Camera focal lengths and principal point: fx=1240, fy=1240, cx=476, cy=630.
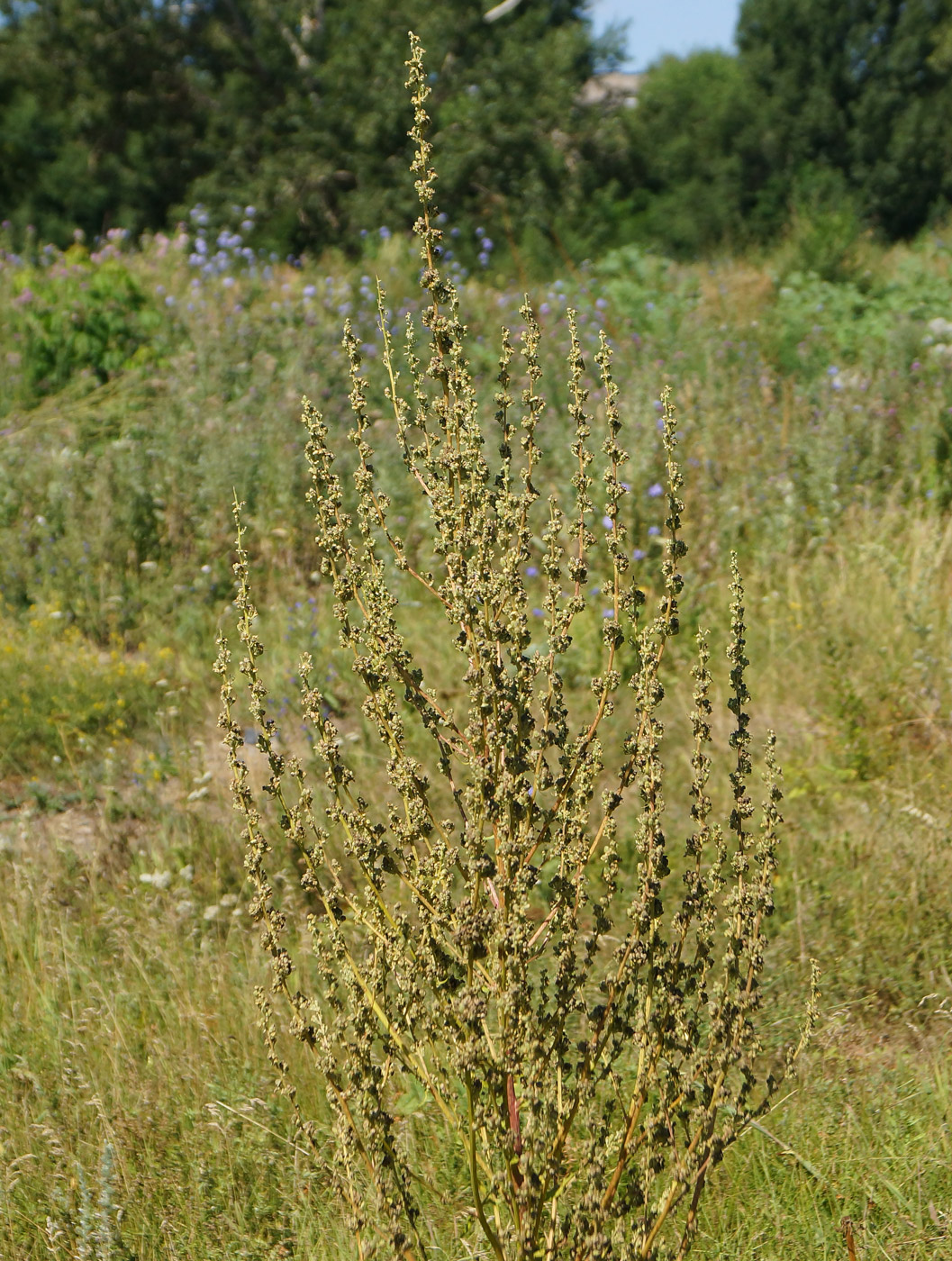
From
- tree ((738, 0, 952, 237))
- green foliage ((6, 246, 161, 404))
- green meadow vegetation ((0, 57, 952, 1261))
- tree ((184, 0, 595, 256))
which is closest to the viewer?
green meadow vegetation ((0, 57, 952, 1261))

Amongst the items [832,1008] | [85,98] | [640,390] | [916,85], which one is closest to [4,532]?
[640,390]

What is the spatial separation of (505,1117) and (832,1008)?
1.38 metres

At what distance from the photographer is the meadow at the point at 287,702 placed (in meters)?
2.40

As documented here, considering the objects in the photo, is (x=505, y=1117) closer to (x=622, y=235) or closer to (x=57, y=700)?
(x=57, y=700)

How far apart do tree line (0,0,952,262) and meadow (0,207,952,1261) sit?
33.8 feet

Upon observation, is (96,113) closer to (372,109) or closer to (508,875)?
(372,109)

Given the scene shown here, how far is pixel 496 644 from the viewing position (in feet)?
5.65

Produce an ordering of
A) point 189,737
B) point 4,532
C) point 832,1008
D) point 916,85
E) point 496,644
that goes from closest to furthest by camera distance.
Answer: point 496,644, point 832,1008, point 189,737, point 4,532, point 916,85

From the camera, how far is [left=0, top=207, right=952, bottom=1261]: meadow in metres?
2.40

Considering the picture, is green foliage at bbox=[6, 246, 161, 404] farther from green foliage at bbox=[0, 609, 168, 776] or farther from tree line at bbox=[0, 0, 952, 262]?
tree line at bbox=[0, 0, 952, 262]

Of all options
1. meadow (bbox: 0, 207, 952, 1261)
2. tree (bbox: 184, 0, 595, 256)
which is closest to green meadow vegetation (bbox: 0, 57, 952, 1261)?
meadow (bbox: 0, 207, 952, 1261)

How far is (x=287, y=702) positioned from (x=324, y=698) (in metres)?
0.24

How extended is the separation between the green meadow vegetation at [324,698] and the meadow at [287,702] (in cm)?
1

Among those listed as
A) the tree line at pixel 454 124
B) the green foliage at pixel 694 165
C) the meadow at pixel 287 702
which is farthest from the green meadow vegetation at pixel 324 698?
the green foliage at pixel 694 165
